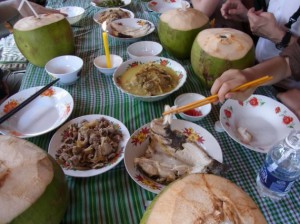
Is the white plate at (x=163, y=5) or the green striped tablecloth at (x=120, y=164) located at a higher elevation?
the white plate at (x=163, y=5)

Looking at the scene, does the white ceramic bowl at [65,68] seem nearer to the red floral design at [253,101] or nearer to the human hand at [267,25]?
the red floral design at [253,101]

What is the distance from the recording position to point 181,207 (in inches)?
18.7

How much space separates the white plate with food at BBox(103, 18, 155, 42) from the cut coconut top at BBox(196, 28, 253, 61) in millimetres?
491

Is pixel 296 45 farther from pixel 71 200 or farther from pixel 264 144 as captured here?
pixel 71 200

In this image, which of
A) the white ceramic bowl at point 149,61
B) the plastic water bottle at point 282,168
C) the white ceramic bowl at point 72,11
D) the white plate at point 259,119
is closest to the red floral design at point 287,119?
the white plate at point 259,119

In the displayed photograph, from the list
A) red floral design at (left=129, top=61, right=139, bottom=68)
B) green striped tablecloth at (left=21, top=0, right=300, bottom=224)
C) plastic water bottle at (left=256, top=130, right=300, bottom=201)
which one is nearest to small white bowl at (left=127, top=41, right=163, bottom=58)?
green striped tablecloth at (left=21, top=0, right=300, bottom=224)

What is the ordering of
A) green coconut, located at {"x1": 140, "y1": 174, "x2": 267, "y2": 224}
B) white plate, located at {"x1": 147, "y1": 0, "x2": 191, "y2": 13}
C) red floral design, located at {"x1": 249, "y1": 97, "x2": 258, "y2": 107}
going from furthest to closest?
white plate, located at {"x1": 147, "y1": 0, "x2": 191, "y2": 13}, red floral design, located at {"x1": 249, "y1": 97, "x2": 258, "y2": 107}, green coconut, located at {"x1": 140, "y1": 174, "x2": 267, "y2": 224}

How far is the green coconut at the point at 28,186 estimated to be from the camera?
19.3 inches

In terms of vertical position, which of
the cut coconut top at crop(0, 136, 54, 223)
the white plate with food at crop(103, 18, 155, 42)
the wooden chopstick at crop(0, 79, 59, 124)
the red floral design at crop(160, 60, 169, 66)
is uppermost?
the cut coconut top at crop(0, 136, 54, 223)

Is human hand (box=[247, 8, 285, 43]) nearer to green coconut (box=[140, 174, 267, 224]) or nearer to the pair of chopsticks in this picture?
the pair of chopsticks

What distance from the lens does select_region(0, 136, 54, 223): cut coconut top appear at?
1.60 ft

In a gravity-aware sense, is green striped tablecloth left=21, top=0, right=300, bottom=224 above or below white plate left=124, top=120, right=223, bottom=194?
below

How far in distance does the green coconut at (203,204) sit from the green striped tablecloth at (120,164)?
206 mm

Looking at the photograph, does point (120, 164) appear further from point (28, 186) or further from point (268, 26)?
point (268, 26)
